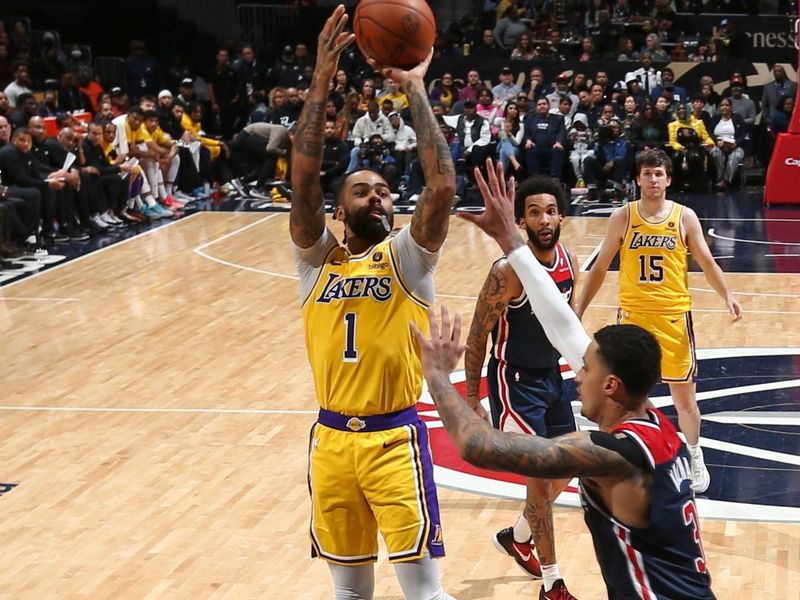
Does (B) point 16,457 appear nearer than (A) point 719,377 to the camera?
Yes

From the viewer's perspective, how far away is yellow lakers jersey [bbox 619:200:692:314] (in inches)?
304

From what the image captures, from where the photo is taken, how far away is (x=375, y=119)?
20.9 m

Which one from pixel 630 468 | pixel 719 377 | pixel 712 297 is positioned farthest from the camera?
pixel 712 297

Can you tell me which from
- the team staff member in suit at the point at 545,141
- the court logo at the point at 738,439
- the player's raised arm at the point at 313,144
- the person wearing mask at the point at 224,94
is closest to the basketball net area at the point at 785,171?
the team staff member in suit at the point at 545,141

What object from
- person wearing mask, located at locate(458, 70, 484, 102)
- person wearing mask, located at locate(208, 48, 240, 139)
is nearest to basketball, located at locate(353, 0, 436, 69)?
person wearing mask, located at locate(458, 70, 484, 102)

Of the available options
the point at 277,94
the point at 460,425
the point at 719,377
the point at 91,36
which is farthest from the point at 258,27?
the point at 460,425

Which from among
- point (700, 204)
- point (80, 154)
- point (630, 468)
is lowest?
point (700, 204)

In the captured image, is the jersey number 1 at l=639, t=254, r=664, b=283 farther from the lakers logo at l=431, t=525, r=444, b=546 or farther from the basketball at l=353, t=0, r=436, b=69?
the lakers logo at l=431, t=525, r=444, b=546

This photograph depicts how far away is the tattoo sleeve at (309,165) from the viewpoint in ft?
16.0

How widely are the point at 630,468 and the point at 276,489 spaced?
4427 millimetres

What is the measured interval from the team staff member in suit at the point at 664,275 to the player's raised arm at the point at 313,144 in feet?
9.74

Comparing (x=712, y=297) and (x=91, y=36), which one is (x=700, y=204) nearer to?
(x=712, y=297)

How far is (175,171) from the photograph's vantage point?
65.0 ft

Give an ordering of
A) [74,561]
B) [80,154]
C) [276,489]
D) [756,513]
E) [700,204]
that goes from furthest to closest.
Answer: [700,204]
[80,154]
[276,489]
[756,513]
[74,561]
